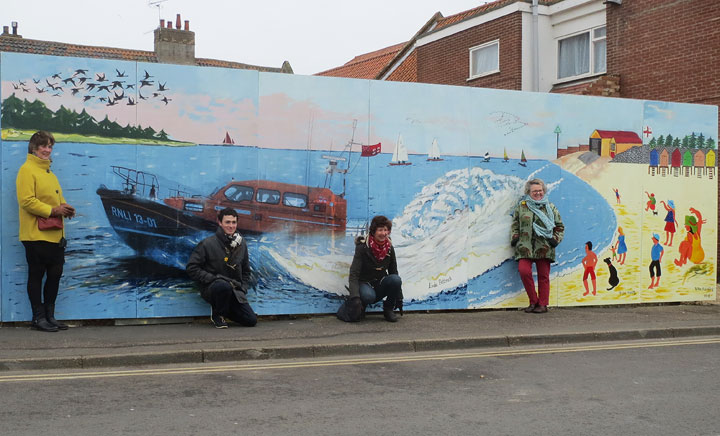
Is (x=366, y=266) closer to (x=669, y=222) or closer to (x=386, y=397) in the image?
(x=386, y=397)

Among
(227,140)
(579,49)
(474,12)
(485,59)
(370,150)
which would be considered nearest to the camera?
(227,140)

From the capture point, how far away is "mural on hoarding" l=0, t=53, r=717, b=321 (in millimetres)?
8508

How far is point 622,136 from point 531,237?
2266mm

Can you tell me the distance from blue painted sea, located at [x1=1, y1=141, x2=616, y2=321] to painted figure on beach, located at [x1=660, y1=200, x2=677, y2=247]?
1070mm

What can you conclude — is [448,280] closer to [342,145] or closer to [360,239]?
[360,239]

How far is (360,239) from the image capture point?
9250 millimetres

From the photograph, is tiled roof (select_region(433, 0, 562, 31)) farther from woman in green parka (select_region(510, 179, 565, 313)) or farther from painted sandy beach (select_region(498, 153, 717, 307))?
woman in green parka (select_region(510, 179, 565, 313))

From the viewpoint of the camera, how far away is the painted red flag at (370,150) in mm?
9609

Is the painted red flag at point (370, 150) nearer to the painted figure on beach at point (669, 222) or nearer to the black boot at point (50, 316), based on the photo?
the black boot at point (50, 316)

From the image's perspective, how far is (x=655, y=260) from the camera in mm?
11180

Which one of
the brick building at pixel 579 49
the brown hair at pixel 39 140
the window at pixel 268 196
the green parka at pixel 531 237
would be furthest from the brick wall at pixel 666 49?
the brown hair at pixel 39 140

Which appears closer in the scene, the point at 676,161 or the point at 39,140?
the point at 39,140

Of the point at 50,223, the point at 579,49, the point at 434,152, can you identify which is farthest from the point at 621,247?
the point at 579,49

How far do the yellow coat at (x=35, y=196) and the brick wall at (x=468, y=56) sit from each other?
42.8ft
